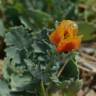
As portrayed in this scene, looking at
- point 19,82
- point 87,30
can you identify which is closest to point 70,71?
point 19,82

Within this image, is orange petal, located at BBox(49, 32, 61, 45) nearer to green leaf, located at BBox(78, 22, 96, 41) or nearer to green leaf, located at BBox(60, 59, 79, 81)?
green leaf, located at BBox(60, 59, 79, 81)

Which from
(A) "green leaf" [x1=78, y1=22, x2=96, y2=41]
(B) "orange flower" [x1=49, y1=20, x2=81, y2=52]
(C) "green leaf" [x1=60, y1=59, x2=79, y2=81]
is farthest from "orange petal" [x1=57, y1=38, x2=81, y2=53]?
(A) "green leaf" [x1=78, y1=22, x2=96, y2=41]

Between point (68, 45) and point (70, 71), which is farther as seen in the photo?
point (70, 71)

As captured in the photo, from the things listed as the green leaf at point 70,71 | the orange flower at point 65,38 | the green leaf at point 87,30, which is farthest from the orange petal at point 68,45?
the green leaf at point 87,30

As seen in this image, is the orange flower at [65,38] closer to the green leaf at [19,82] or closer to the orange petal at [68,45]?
the orange petal at [68,45]

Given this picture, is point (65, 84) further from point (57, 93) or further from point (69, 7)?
point (69, 7)

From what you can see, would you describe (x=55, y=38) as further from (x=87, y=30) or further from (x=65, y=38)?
(x=87, y=30)

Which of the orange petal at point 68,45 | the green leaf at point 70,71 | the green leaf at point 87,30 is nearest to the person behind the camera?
the orange petal at point 68,45

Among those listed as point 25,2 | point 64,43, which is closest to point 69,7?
point 25,2

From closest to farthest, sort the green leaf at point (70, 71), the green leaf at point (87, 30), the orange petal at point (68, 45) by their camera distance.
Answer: the orange petal at point (68, 45), the green leaf at point (70, 71), the green leaf at point (87, 30)
